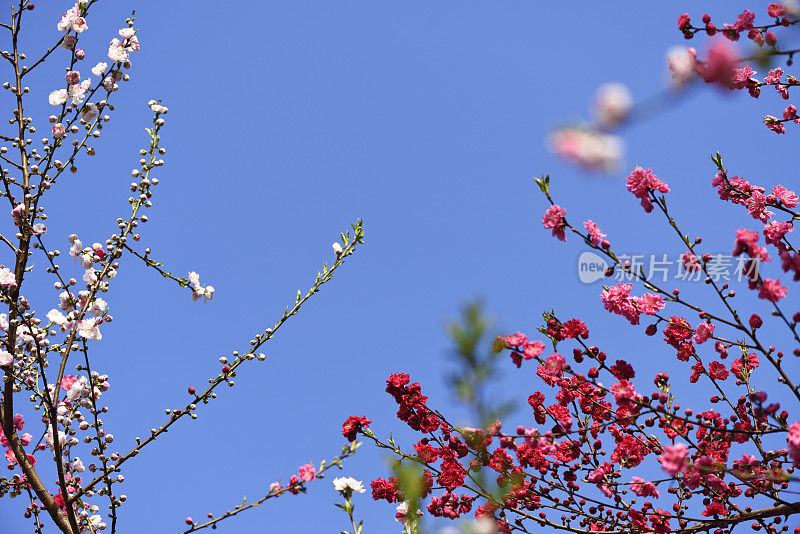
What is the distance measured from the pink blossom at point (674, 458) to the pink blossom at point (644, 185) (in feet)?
4.98

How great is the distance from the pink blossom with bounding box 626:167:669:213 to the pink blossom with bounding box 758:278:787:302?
3.12 ft

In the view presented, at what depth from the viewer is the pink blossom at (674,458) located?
10.00 feet

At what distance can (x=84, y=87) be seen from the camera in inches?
170

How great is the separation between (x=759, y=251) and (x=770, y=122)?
6.67ft

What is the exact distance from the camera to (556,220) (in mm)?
3477

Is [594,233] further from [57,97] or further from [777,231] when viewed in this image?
[57,97]

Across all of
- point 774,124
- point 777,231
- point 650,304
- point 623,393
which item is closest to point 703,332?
point 650,304

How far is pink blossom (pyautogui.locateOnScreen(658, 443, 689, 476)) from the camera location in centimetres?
305

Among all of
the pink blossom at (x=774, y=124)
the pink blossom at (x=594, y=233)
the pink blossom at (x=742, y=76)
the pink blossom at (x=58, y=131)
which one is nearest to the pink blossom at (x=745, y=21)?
the pink blossom at (x=742, y=76)

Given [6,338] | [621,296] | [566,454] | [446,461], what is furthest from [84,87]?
[566,454]

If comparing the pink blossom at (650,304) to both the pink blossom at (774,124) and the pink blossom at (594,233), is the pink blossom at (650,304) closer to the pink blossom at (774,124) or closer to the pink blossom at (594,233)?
the pink blossom at (594,233)

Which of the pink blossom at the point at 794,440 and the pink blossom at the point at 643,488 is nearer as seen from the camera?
the pink blossom at the point at 794,440

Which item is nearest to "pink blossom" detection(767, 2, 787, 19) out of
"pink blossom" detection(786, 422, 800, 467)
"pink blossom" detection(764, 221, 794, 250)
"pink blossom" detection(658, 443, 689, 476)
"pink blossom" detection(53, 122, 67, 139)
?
"pink blossom" detection(764, 221, 794, 250)

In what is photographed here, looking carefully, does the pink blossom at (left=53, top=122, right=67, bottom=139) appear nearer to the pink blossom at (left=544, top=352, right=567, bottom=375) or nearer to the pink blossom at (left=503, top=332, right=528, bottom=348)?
the pink blossom at (left=503, top=332, right=528, bottom=348)
